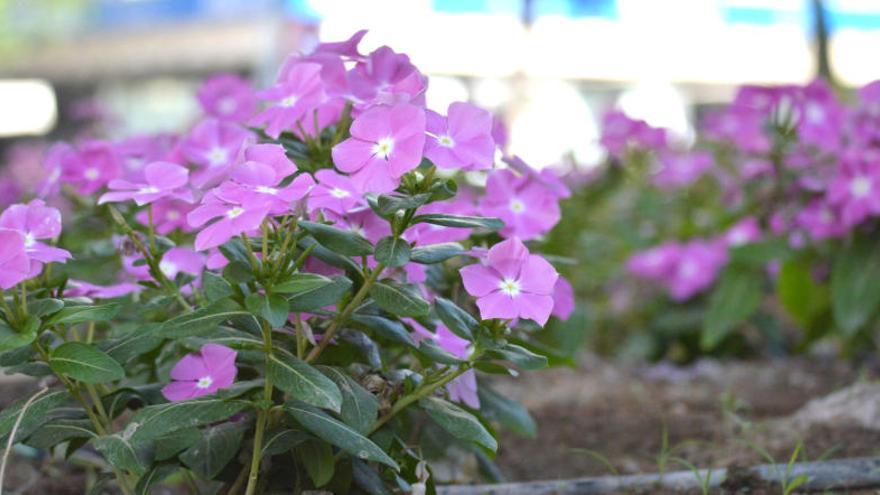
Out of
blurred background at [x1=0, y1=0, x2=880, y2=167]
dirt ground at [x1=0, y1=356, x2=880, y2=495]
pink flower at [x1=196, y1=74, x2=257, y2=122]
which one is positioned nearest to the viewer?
dirt ground at [x1=0, y1=356, x2=880, y2=495]

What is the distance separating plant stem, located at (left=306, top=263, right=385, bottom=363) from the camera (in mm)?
1365

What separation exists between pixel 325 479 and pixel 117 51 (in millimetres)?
A: 21035

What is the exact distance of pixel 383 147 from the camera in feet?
4.37

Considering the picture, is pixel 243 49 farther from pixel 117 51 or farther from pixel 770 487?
pixel 770 487

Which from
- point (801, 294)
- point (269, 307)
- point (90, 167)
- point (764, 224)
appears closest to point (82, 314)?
point (269, 307)

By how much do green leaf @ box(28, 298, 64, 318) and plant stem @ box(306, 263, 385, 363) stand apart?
1.01ft

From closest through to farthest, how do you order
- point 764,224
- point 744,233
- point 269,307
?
point 269,307
point 764,224
point 744,233

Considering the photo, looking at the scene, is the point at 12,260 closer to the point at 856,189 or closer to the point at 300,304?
the point at 300,304

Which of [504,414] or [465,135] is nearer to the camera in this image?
[465,135]

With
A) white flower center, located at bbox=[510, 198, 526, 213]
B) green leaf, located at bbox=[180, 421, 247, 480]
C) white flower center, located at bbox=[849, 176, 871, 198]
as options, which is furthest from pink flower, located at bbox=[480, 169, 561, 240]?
white flower center, located at bbox=[849, 176, 871, 198]

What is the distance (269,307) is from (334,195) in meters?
0.21

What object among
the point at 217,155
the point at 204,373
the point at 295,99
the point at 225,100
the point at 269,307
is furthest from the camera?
the point at 225,100

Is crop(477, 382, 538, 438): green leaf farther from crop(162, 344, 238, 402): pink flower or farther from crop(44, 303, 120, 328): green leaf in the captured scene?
crop(44, 303, 120, 328): green leaf

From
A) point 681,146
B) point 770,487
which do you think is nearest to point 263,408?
point 770,487
